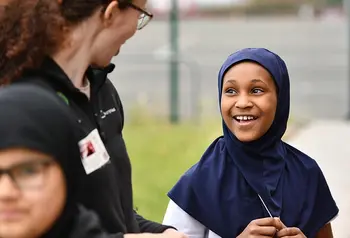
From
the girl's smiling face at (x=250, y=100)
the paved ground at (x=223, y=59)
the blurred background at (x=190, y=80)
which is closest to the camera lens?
the girl's smiling face at (x=250, y=100)

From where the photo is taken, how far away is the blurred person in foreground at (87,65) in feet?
6.99

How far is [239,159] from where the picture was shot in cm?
332

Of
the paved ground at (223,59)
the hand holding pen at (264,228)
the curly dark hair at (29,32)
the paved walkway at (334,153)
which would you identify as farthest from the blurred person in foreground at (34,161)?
the paved ground at (223,59)

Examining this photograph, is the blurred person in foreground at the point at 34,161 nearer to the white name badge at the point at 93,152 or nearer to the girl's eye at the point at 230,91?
the white name badge at the point at 93,152

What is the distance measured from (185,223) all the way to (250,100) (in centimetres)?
51

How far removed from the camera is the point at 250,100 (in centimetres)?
324

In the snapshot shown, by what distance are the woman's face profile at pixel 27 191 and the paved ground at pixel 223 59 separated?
10870mm

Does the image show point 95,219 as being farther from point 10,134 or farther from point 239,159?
point 239,159

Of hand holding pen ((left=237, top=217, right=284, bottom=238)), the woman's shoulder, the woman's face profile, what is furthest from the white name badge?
hand holding pen ((left=237, top=217, right=284, bottom=238))

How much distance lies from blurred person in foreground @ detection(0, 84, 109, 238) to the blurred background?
1.17m

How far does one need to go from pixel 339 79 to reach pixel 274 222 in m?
15.9

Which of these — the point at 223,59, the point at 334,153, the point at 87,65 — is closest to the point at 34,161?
the point at 87,65

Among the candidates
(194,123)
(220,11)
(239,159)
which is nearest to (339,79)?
(194,123)

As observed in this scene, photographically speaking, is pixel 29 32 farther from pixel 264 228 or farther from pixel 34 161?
pixel 264 228
